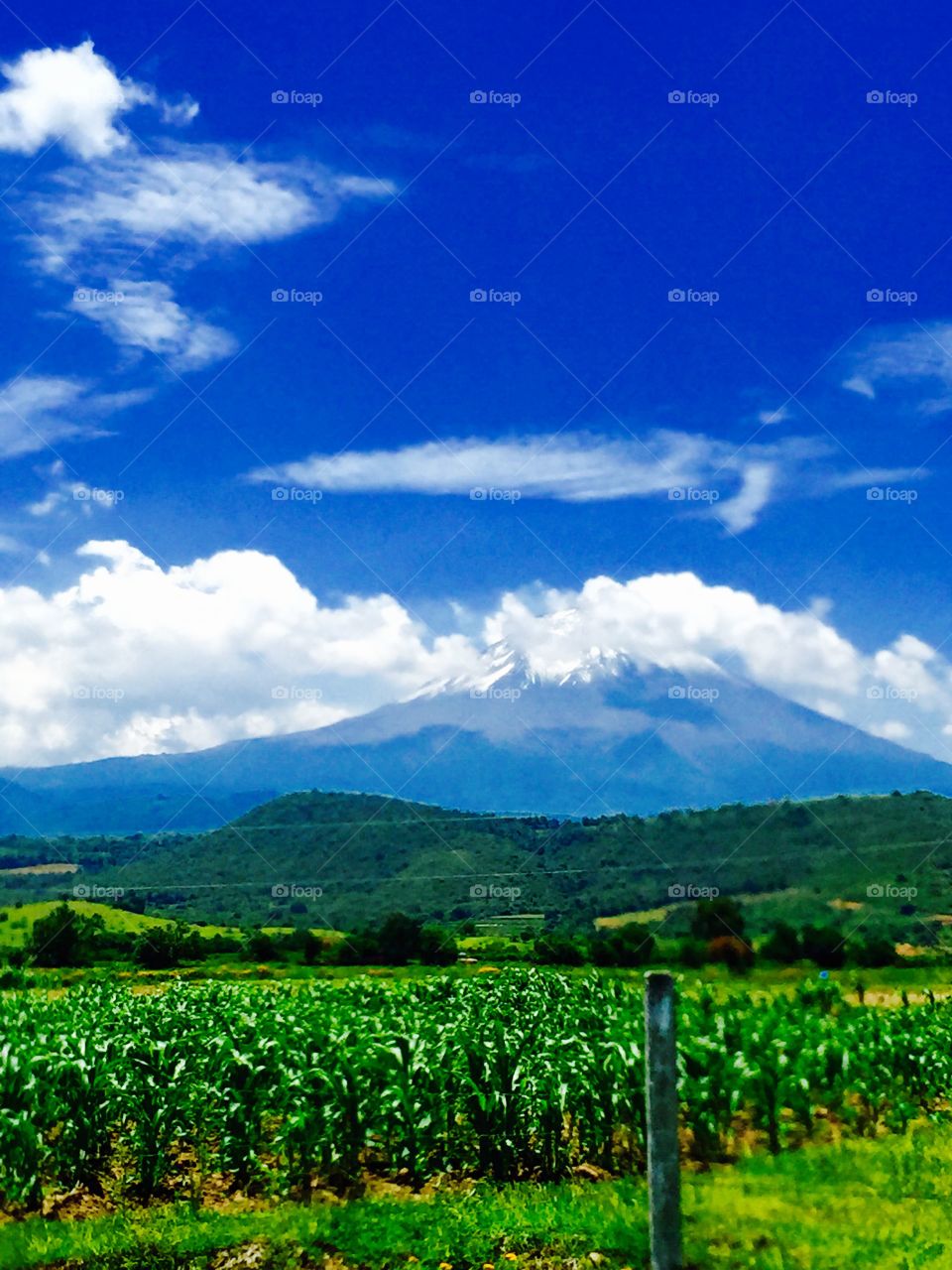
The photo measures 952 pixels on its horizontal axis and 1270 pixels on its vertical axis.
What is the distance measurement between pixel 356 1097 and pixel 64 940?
6141 cm

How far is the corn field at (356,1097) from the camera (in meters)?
10.3

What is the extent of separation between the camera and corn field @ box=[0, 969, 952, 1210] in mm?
10320

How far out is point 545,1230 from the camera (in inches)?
338

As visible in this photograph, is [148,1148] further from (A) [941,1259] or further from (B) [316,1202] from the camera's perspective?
(A) [941,1259]

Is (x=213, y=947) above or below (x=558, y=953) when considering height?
below

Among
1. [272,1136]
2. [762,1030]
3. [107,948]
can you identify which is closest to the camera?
[272,1136]

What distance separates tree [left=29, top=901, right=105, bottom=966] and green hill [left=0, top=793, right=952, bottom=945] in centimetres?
2307

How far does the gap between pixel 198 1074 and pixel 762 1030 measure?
20.6ft

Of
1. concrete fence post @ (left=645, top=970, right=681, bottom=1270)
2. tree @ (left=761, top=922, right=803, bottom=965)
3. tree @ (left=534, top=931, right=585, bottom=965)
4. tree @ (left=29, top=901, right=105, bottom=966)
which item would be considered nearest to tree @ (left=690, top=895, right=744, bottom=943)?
tree @ (left=761, top=922, right=803, bottom=965)

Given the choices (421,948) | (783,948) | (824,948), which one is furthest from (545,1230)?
(421,948)

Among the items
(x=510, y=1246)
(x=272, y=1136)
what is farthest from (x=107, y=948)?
(x=510, y=1246)

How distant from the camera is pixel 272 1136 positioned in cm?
1180

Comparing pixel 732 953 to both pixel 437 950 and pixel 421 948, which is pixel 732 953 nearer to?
pixel 437 950

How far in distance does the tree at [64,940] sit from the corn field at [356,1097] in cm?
5513
